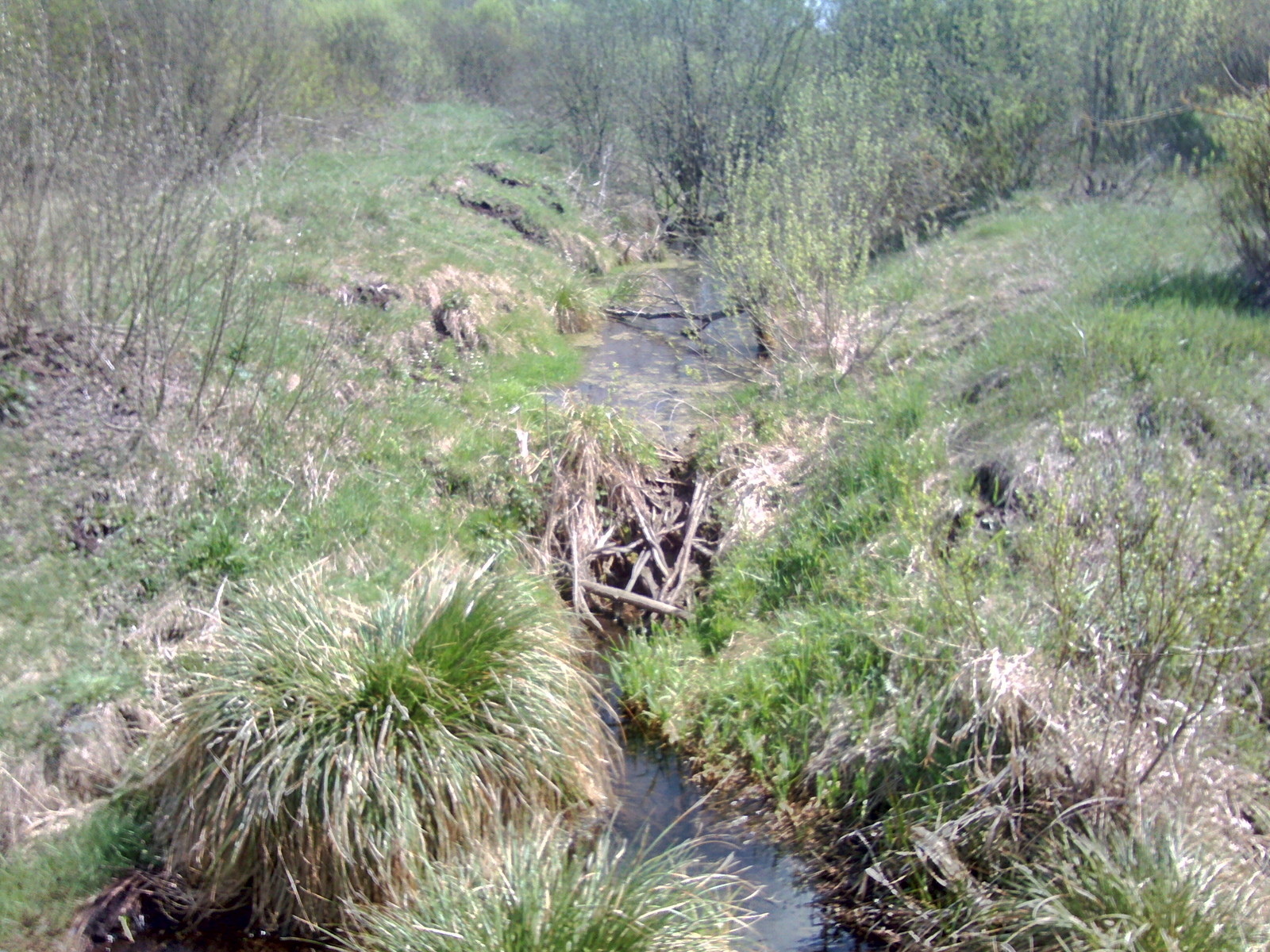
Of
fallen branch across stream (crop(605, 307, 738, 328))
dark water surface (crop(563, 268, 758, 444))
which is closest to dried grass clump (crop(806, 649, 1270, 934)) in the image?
dark water surface (crop(563, 268, 758, 444))

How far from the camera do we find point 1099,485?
531 cm

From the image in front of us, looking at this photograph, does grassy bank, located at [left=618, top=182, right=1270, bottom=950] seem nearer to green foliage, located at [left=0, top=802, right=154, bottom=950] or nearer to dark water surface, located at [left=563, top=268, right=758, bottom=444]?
dark water surface, located at [left=563, top=268, right=758, bottom=444]

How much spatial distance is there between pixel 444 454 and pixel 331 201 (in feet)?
19.5

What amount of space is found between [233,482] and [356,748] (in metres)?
2.91

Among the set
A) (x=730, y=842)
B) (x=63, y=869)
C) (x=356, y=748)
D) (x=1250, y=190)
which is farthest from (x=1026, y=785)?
(x=1250, y=190)

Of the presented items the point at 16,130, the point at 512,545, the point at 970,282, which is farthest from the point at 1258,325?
the point at 16,130

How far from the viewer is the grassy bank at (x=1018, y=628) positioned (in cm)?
444

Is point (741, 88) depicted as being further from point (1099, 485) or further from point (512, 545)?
point (1099, 485)

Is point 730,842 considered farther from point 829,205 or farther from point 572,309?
point 572,309

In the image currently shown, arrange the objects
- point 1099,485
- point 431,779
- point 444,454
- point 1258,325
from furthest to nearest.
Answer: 1. point 444,454
2. point 1258,325
3. point 1099,485
4. point 431,779

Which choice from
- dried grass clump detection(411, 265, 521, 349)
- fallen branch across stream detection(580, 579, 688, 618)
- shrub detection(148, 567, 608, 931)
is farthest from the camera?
dried grass clump detection(411, 265, 521, 349)

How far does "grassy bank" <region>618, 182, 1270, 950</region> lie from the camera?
4.44 metres

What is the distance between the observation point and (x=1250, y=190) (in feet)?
27.1

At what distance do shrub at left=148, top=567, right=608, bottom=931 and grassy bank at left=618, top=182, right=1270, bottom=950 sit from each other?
5.04 feet
